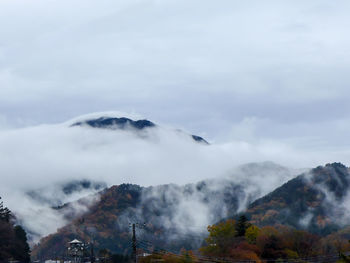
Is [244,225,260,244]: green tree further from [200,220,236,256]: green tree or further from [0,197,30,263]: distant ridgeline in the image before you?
[0,197,30,263]: distant ridgeline

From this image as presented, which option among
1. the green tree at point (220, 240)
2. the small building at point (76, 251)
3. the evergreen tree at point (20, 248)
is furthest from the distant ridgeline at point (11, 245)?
the green tree at point (220, 240)

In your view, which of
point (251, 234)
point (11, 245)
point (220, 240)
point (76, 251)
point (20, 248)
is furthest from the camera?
point (76, 251)

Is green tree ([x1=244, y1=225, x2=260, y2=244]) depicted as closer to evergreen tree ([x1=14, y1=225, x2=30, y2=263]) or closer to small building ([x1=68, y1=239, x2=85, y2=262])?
small building ([x1=68, y1=239, x2=85, y2=262])

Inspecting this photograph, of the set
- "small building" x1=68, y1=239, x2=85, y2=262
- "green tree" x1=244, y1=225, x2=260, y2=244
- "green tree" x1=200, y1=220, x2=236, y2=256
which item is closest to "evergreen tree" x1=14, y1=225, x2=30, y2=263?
"small building" x1=68, y1=239, x2=85, y2=262

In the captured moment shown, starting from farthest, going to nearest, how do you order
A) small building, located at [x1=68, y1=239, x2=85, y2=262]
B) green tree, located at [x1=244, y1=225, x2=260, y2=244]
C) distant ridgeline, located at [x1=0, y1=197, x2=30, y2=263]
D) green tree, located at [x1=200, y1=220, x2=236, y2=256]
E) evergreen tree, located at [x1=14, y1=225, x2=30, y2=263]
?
small building, located at [x1=68, y1=239, x2=85, y2=262]
evergreen tree, located at [x1=14, y1=225, x2=30, y2=263]
distant ridgeline, located at [x1=0, y1=197, x2=30, y2=263]
green tree, located at [x1=244, y1=225, x2=260, y2=244]
green tree, located at [x1=200, y1=220, x2=236, y2=256]

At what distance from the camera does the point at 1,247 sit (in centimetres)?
11756

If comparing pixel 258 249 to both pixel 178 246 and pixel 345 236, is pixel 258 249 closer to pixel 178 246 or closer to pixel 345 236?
pixel 345 236

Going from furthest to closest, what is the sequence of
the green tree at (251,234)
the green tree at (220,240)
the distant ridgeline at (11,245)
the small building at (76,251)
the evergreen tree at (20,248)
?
1. the small building at (76,251)
2. the evergreen tree at (20,248)
3. the distant ridgeline at (11,245)
4. the green tree at (251,234)
5. the green tree at (220,240)

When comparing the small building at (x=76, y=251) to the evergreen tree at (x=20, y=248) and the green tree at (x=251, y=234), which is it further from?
the green tree at (x=251, y=234)

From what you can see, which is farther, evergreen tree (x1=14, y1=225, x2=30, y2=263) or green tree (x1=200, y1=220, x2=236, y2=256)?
evergreen tree (x1=14, y1=225, x2=30, y2=263)

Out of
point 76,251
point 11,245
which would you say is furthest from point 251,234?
point 11,245

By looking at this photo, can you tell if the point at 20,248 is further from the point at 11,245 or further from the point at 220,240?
the point at 220,240

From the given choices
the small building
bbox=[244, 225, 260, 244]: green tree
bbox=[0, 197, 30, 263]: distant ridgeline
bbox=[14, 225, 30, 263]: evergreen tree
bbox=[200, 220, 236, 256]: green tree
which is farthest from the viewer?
the small building

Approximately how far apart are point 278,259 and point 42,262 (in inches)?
4814
